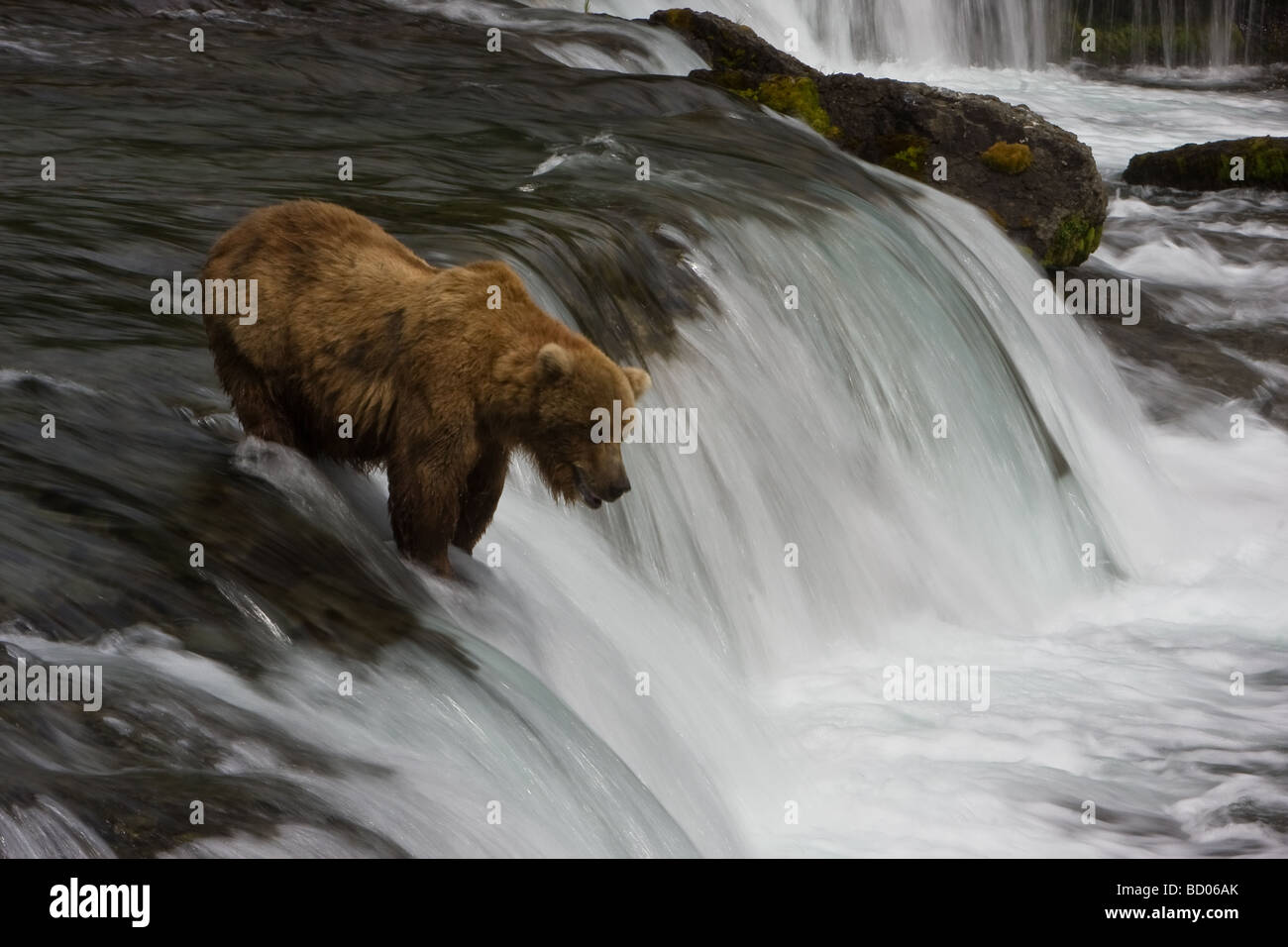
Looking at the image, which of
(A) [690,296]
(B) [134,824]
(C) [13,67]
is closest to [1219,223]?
(A) [690,296]

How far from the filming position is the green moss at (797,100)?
13148mm

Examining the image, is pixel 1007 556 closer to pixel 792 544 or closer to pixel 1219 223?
pixel 792 544

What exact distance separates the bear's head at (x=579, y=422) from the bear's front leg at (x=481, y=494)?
8.3 inches

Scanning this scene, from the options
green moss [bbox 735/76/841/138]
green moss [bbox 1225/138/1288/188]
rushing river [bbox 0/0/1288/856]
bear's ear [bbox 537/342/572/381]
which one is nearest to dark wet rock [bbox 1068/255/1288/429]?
rushing river [bbox 0/0/1288/856]

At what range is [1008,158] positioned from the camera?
1314 cm

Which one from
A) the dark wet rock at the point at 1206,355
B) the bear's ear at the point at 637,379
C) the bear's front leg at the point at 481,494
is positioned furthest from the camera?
the dark wet rock at the point at 1206,355

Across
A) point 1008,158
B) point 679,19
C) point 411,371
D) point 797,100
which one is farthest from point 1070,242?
point 411,371

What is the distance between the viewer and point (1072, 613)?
30.7 feet

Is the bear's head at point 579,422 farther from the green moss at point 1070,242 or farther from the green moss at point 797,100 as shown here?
the green moss at point 1070,242

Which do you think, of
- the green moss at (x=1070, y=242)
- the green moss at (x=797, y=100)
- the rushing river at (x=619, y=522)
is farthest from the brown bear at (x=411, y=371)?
the green moss at (x=1070, y=242)

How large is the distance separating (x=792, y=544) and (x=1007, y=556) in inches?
64.9

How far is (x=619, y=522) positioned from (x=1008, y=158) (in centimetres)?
694
